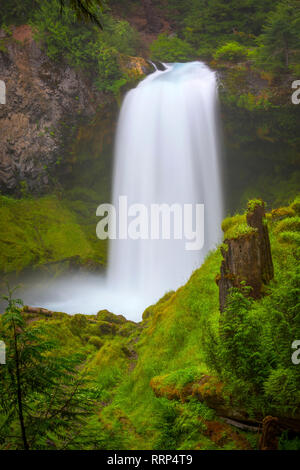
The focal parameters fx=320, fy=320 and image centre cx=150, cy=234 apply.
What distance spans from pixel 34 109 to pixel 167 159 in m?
8.74

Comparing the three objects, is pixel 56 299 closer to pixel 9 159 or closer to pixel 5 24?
pixel 9 159

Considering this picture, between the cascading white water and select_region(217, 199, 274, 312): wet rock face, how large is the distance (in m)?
Result: 14.1

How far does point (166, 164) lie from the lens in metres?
19.3

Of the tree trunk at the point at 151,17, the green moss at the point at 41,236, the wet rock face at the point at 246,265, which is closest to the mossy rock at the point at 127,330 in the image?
the wet rock face at the point at 246,265

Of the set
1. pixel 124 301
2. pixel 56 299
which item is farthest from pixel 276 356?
pixel 56 299

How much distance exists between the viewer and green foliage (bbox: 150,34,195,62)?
24719 mm

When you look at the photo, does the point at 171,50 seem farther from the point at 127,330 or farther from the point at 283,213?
the point at 127,330

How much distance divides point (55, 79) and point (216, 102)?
1008 cm

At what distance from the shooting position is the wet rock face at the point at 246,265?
12.2 ft

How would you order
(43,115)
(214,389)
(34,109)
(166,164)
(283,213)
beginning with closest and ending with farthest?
Answer: 1. (214,389)
2. (283,213)
3. (166,164)
4. (34,109)
5. (43,115)

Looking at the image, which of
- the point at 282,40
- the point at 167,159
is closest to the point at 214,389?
the point at 167,159

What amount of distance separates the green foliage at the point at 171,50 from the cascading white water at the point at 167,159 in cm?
549

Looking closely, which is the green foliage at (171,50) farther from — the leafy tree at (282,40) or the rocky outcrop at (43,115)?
the leafy tree at (282,40)
